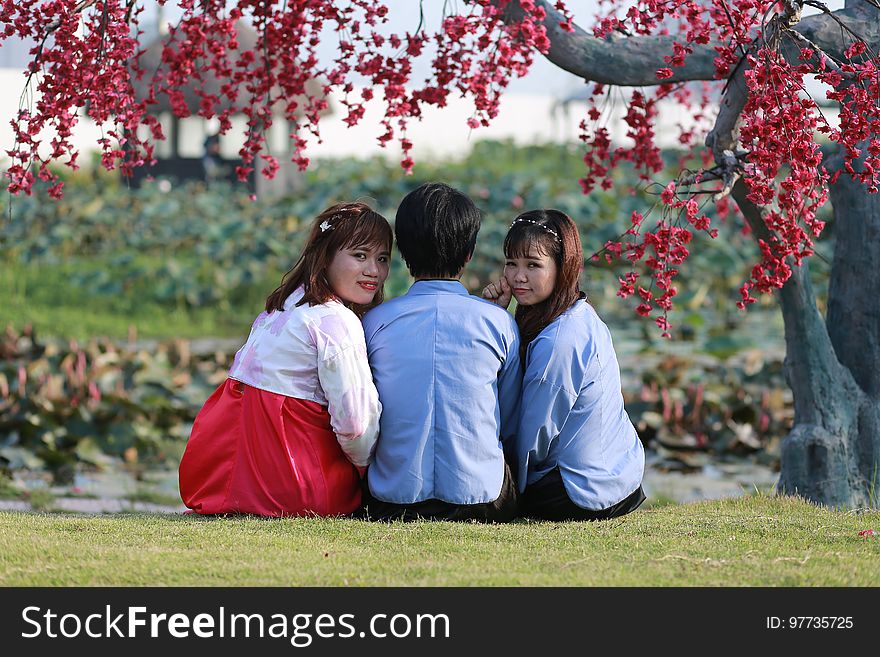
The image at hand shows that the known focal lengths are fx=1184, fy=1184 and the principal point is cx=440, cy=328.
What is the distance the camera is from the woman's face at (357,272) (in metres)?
3.39

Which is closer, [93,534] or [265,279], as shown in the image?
[93,534]

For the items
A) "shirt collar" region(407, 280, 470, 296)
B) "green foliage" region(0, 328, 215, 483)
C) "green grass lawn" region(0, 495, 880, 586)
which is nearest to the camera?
"green grass lawn" region(0, 495, 880, 586)

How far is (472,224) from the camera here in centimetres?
330

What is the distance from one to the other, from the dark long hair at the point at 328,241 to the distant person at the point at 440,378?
107mm

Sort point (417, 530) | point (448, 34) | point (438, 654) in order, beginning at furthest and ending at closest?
point (448, 34)
point (417, 530)
point (438, 654)

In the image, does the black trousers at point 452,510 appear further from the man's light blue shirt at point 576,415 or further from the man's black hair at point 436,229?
the man's black hair at point 436,229

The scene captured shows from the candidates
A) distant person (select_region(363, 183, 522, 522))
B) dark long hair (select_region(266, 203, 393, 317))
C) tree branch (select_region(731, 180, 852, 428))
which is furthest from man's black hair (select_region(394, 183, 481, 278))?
tree branch (select_region(731, 180, 852, 428))

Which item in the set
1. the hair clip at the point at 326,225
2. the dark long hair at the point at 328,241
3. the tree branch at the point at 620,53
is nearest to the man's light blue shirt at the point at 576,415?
the dark long hair at the point at 328,241

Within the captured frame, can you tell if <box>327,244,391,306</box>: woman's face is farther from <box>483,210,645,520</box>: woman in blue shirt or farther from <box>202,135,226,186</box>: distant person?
<box>202,135,226,186</box>: distant person

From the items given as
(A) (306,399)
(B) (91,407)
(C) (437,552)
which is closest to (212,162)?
(B) (91,407)

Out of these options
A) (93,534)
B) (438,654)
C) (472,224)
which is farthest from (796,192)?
(93,534)

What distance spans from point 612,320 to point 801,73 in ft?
19.4

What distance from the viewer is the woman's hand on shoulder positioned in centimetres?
346

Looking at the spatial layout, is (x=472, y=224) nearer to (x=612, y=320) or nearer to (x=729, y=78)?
(x=729, y=78)
